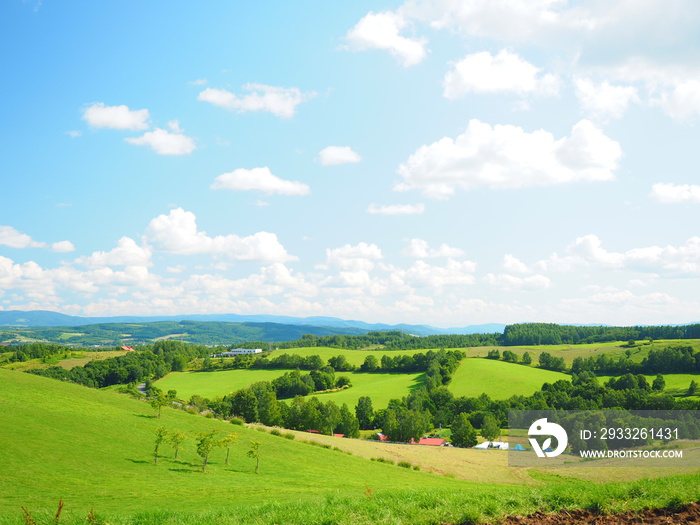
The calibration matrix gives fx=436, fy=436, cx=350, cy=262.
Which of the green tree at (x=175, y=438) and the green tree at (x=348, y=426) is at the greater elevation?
the green tree at (x=175, y=438)

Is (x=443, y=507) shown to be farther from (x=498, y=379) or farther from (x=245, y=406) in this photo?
(x=498, y=379)

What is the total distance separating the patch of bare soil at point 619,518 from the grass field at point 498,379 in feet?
382

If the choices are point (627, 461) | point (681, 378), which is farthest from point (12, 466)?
point (681, 378)

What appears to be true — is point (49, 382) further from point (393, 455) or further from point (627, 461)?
point (627, 461)

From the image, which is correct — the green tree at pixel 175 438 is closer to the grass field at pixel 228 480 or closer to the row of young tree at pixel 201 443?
the row of young tree at pixel 201 443

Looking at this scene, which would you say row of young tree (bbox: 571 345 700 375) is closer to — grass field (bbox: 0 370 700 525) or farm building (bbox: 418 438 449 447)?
farm building (bbox: 418 438 449 447)

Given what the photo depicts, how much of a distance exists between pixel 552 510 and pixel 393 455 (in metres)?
50.0

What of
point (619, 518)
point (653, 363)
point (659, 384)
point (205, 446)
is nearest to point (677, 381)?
point (659, 384)

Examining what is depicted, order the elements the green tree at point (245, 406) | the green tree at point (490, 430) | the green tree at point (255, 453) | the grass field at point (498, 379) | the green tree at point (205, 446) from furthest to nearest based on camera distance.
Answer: the grass field at point (498, 379) → the green tree at point (490, 430) → the green tree at point (245, 406) → the green tree at point (255, 453) → the green tree at point (205, 446)

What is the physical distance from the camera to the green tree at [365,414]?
108 metres

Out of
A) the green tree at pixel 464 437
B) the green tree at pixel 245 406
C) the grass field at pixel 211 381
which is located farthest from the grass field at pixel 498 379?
the grass field at pixel 211 381

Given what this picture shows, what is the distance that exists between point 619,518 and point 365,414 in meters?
104

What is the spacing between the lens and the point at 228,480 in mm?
32125

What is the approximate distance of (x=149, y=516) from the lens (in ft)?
34.6
